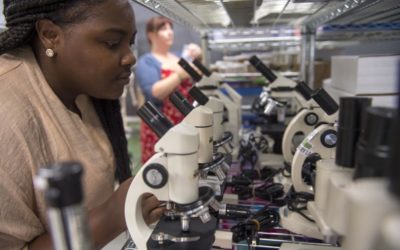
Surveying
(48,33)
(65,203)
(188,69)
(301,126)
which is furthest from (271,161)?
(65,203)

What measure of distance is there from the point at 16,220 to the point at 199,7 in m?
0.83

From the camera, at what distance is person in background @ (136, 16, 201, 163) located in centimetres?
207

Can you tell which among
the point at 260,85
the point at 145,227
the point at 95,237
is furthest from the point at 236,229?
the point at 260,85

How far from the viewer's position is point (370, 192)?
1.12 feet

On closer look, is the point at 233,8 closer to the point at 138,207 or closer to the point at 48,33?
the point at 48,33

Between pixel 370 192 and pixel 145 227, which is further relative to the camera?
pixel 145 227

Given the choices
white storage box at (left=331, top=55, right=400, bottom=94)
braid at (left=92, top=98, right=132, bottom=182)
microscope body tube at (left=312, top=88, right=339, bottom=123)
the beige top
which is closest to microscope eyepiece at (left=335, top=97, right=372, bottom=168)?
microscope body tube at (left=312, top=88, right=339, bottom=123)

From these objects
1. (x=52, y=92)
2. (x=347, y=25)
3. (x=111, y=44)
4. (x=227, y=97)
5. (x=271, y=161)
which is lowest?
(x=271, y=161)

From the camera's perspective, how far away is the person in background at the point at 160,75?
6.80 ft

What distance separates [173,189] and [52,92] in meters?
0.47

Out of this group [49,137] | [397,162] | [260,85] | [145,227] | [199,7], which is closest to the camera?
[397,162]

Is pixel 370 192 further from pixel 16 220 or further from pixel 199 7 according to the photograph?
pixel 199 7

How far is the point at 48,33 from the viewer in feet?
2.55

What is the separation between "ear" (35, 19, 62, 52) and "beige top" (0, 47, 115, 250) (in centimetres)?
7
